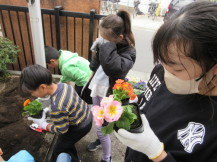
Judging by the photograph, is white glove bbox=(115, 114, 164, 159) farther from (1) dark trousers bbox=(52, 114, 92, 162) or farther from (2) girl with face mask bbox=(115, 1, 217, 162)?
(1) dark trousers bbox=(52, 114, 92, 162)

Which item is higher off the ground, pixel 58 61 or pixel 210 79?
pixel 210 79

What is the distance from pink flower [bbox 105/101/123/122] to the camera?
0.85 m

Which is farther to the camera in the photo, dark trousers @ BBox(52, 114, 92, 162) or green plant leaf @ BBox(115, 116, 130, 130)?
dark trousers @ BBox(52, 114, 92, 162)

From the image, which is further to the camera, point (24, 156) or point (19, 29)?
point (19, 29)

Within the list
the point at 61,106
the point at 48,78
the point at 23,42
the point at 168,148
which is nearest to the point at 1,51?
the point at 23,42

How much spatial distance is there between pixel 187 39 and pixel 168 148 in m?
0.60

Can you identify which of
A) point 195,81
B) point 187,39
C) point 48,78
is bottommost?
point 48,78

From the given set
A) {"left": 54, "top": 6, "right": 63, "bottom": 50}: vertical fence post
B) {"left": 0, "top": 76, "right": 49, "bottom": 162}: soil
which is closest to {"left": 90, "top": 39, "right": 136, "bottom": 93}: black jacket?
{"left": 0, "top": 76, "right": 49, "bottom": 162}: soil

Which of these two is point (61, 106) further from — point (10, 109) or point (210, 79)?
point (10, 109)

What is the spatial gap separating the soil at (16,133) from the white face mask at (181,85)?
196 cm

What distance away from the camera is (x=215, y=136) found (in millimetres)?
754

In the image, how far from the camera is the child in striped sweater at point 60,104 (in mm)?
1614

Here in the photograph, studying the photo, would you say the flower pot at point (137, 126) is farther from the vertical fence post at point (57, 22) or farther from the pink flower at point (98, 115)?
the vertical fence post at point (57, 22)

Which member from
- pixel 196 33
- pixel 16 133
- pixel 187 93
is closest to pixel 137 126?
pixel 187 93
